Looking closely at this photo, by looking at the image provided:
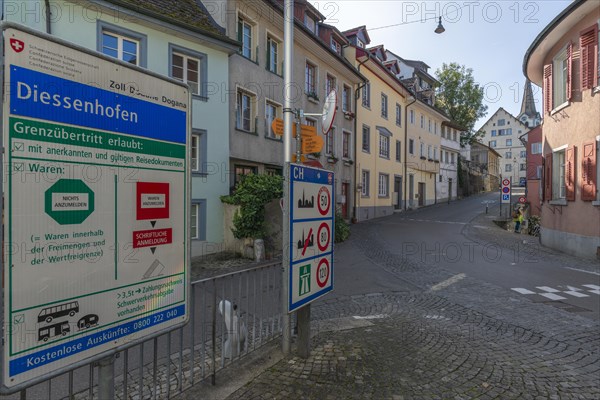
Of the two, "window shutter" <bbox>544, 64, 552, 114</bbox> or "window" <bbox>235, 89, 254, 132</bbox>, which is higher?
"window shutter" <bbox>544, 64, 552, 114</bbox>

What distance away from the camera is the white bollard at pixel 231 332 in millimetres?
3588

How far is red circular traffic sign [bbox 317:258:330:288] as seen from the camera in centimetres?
416

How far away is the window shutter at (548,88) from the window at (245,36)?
11574 millimetres

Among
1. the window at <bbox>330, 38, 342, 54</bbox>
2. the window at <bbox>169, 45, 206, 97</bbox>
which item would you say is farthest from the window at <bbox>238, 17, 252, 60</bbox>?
the window at <bbox>330, 38, 342, 54</bbox>

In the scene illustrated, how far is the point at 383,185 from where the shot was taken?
90.6 ft

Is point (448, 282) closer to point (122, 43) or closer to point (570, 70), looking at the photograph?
point (570, 70)

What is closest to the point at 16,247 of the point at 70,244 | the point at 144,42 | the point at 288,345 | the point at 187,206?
the point at 70,244

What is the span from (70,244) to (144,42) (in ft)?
35.6

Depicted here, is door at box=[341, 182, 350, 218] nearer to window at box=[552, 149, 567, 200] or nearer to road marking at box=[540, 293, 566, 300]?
window at box=[552, 149, 567, 200]

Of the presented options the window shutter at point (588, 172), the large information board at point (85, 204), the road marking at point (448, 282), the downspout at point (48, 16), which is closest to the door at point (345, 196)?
the window shutter at point (588, 172)

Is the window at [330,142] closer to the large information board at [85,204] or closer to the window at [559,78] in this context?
the window at [559,78]

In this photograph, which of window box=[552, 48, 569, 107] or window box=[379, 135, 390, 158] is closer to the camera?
window box=[552, 48, 569, 107]

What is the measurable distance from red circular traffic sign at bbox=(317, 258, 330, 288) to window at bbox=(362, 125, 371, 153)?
68.4 feet

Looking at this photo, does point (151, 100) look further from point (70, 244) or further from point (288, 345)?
point (288, 345)
